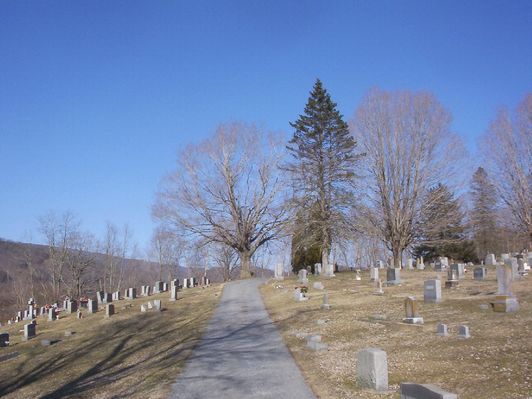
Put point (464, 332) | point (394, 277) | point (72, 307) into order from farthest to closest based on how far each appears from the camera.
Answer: point (72, 307) → point (394, 277) → point (464, 332)

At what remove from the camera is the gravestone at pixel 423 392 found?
5.86 meters

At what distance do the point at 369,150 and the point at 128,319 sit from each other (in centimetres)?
2129

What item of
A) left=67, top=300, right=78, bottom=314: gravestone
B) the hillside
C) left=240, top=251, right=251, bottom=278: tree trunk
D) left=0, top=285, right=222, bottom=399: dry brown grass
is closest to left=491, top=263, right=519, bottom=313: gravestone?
left=0, top=285, right=222, bottom=399: dry brown grass

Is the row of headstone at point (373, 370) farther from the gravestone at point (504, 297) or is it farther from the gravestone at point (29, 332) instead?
the gravestone at point (29, 332)

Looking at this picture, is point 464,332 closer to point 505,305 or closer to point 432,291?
point 505,305

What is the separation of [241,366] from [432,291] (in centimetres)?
807

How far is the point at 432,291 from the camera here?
16.1 meters

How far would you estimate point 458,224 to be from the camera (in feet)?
138

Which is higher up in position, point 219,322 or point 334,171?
point 334,171

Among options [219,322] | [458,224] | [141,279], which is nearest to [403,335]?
[219,322]

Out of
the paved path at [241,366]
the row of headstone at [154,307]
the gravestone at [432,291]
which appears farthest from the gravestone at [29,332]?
the gravestone at [432,291]

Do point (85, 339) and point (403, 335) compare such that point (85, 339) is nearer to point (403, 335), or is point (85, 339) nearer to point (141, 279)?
point (403, 335)

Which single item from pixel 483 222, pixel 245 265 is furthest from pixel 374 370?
pixel 483 222

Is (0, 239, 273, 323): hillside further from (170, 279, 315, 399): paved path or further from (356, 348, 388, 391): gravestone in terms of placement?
(356, 348, 388, 391): gravestone
